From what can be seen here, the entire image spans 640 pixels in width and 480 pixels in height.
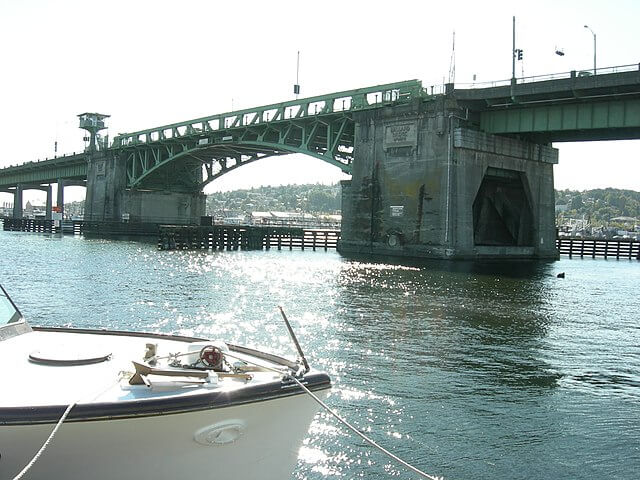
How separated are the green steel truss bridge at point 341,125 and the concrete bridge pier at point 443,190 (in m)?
1.76


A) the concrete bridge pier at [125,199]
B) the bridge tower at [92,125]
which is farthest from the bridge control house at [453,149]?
the bridge tower at [92,125]

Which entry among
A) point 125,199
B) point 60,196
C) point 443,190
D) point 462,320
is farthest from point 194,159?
point 462,320

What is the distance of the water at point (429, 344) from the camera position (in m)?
10.3

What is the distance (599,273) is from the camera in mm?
49875

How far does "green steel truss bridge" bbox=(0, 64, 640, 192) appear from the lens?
45.1 metres

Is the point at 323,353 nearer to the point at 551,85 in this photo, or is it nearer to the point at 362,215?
the point at 551,85

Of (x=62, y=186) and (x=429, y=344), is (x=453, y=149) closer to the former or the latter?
(x=429, y=344)

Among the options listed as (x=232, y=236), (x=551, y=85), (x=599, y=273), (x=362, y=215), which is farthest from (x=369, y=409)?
(x=232, y=236)

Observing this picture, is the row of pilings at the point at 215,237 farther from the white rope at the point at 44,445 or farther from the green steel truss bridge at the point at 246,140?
the white rope at the point at 44,445

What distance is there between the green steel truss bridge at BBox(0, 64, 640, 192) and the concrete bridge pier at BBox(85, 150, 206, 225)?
3.32 ft

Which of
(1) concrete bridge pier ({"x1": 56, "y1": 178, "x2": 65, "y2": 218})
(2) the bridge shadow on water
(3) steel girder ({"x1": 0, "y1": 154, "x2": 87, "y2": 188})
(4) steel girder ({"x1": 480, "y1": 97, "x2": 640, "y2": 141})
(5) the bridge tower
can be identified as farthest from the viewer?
(3) steel girder ({"x1": 0, "y1": 154, "x2": 87, "y2": 188})

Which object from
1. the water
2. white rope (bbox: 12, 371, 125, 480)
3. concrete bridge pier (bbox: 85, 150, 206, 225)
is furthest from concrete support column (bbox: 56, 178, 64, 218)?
white rope (bbox: 12, 371, 125, 480)

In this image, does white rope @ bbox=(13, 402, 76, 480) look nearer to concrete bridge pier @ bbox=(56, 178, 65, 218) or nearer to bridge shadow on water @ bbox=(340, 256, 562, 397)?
bridge shadow on water @ bbox=(340, 256, 562, 397)

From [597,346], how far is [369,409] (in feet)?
34.9
